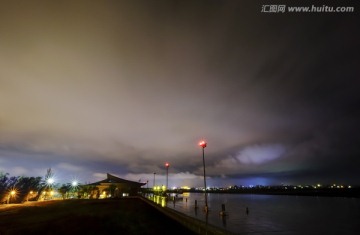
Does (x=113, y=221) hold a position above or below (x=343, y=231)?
above

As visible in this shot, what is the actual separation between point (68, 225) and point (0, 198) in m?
53.4

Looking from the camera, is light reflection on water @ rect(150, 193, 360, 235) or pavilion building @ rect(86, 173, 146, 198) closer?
light reflection on water @ rect(150, 193, 360, 235)

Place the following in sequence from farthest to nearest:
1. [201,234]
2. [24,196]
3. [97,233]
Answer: [24,196] → [97,233] → [201,234]

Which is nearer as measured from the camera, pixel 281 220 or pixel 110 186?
pixel 281 220

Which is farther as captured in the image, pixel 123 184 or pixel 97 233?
pixel 123 184

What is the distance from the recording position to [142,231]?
84.5ft

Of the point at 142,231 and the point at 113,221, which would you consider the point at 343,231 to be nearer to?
the point at 142,231

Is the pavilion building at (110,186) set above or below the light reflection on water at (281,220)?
above

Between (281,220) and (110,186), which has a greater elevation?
(110,186)

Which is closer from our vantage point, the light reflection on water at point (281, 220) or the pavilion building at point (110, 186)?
the light reflection on water at point (281, 220)

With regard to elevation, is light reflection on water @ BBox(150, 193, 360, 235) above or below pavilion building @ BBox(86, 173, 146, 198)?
below

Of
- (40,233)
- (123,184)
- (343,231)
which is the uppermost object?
(123,184)

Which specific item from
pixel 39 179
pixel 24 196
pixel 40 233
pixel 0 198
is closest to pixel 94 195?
pixel 24 196

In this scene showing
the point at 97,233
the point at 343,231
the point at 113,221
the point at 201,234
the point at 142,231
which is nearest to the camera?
the point at 201,234
